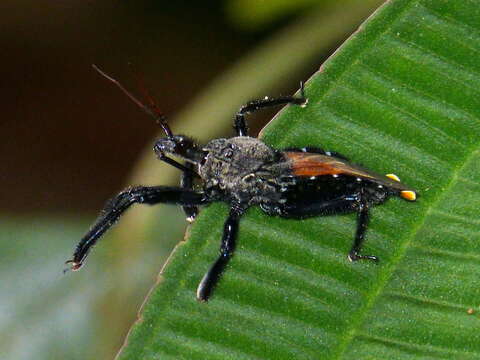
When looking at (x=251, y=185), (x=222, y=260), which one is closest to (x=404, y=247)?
(x=222, y=260)

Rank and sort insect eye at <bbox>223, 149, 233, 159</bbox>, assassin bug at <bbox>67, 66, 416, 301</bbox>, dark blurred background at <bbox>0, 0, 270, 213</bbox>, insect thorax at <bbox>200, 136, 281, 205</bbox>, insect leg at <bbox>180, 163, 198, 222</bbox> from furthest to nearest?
dark blurred background at <bbox>0, 0, 270, 213</bbox>
insect leg at <bbox>180, 163, 198, 222</bbox>
insect eye at <bbox>223, 149, 233, 159</bbox>
insect thorax at <bbox>200, 136, 281, 205</bbox>
assassin bug at <bbox>67, 66, 416, 301</bbox>

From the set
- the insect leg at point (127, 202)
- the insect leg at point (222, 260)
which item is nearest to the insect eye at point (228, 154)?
the insect leg at point (127, 202)

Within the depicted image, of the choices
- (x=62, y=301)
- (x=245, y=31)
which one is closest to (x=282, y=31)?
(x=245, y=31)

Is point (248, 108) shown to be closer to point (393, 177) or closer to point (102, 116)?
point (393, 177)

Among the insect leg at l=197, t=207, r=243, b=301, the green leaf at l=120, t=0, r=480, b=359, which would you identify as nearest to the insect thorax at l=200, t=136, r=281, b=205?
the insect leg at l=197, t=207, r=243, b=301

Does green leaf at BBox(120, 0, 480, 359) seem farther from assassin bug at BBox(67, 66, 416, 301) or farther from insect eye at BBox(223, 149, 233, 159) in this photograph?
insect eye at BBox(223, 149, 233, 159)
